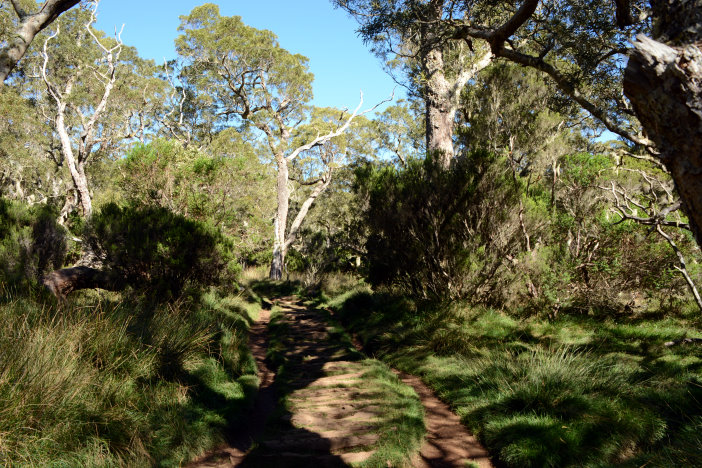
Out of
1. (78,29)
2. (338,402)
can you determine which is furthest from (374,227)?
(78,29)

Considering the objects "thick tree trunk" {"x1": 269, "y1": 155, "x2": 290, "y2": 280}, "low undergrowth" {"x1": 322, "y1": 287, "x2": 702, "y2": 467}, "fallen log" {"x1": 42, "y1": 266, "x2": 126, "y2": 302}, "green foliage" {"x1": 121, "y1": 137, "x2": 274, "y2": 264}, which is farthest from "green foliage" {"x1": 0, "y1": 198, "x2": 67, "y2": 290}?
"thick tree trunk" {"x1": 269, "y1": 155, "x2": 290, "y2": 280}

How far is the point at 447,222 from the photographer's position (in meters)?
8.91

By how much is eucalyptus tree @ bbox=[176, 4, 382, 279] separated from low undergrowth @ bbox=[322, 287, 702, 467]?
1527cm

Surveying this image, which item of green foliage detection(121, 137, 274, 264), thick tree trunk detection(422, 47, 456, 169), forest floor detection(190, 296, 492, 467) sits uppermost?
thick tree trunk detection(422, 47, 456, 169)

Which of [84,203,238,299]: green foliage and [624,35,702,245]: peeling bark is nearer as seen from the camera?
[624,35,702,245]: peeling bark

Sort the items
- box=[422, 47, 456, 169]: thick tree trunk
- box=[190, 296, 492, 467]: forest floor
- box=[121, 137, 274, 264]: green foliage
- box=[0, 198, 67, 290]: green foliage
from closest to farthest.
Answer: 1. box=[190, 296, 492, 467]: forest floor
2. box=[0, 198, 67, 290]: green foliage
3. box=[121, 137, 274, 264]: green foliage
4. box=[422, 47, 456, 169]: thick tree trunk

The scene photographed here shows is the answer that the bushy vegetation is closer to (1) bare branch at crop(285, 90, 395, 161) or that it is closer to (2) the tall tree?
(2) the tall tree

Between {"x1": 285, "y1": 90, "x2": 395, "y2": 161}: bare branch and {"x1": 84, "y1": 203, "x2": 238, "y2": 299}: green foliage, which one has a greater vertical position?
{"x1": 285, "y1": 90, "x2": 395, "y2": 161}: bare branch

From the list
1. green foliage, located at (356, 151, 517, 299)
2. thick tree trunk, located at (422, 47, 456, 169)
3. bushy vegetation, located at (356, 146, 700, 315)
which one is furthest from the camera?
thick tree trunk, located at (422, 47, 456, 169)

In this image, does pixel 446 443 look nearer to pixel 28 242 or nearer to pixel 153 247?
pixel 153 247

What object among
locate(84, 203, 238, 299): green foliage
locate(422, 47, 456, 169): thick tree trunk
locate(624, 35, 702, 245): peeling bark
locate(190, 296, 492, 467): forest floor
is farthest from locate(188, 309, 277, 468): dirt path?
locate(422, 47, 456, 169): thick tree trunk

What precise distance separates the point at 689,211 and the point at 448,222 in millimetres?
7324

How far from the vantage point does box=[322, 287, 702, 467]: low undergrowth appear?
385 centimetres

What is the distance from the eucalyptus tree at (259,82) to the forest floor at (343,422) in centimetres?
1575
